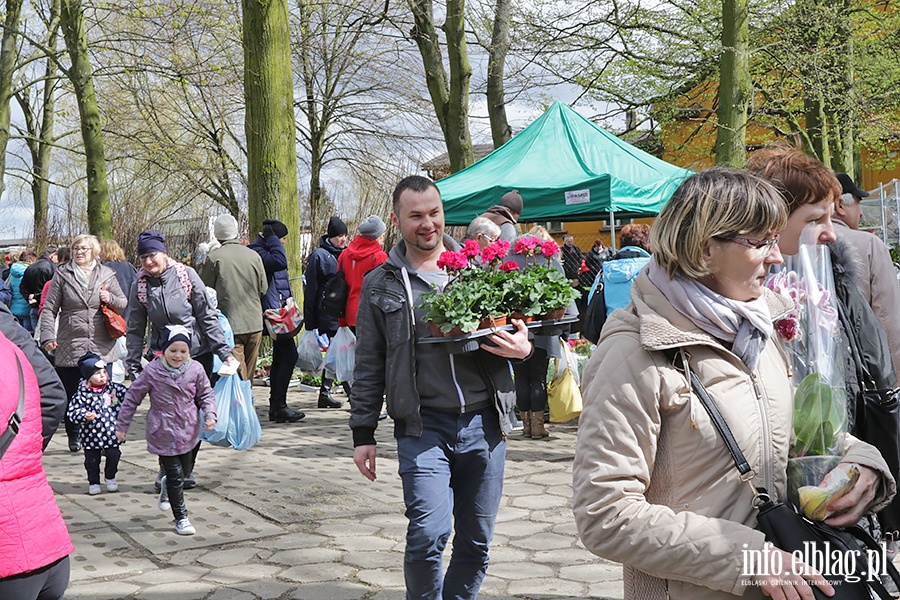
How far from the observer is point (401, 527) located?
20.7 ft

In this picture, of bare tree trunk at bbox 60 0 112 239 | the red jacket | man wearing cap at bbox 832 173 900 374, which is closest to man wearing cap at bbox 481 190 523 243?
the red jacket

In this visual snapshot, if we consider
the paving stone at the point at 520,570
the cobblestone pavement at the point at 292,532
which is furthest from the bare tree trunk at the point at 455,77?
the paving stone at the point at 520,570

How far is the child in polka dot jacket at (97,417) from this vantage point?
7.49 m

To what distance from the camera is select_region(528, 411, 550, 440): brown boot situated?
9.12 metres

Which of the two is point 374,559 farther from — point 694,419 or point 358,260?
point 358,260

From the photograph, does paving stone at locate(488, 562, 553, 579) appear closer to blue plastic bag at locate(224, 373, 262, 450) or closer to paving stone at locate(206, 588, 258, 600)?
paving stone at locate(206, 588, 258, 600)

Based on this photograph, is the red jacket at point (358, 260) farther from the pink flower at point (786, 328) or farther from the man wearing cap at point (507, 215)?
the pink flower at point (786, 328)

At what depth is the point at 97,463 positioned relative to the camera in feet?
24.6

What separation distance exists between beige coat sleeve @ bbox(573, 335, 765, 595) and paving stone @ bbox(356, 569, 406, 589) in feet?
10.3

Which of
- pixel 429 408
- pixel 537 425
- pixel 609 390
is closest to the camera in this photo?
pixel 609 390

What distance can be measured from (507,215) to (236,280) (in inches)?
116

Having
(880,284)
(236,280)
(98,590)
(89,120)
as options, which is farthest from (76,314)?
(89,120)

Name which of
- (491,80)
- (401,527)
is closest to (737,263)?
(401,527)

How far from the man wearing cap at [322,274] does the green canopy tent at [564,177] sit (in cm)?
137
